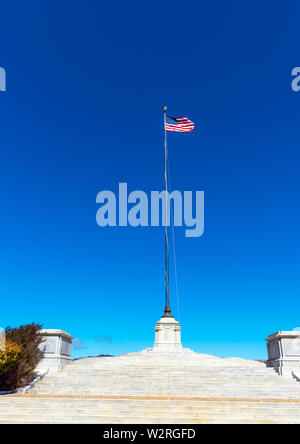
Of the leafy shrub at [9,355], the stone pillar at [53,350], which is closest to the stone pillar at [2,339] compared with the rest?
the leafy shrub at [9,355]

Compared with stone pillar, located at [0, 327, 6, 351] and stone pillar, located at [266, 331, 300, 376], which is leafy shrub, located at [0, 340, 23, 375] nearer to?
stone pillar, located at [0, 327, 6, 351]

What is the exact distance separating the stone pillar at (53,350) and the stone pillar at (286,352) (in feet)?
40.3

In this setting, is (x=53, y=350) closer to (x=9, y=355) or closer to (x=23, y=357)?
(x=23, y=357)

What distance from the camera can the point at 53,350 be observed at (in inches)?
695

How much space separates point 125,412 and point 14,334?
8048 millimetres

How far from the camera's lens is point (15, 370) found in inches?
559

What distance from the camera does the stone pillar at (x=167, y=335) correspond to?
26125 mm

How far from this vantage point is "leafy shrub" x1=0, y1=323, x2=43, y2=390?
14.1 m

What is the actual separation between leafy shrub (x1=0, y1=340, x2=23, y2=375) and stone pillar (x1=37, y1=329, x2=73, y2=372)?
330 centimetres

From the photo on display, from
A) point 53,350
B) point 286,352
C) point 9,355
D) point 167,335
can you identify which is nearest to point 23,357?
point 9,355

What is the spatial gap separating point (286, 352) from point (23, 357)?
13.9 metres

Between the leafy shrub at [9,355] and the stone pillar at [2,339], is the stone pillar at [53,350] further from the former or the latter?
the leafy shrub at [9,355]
